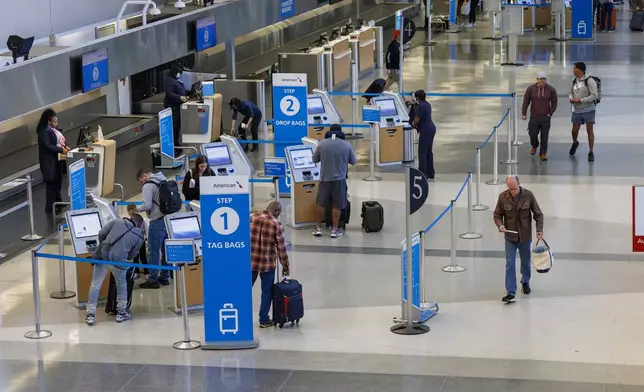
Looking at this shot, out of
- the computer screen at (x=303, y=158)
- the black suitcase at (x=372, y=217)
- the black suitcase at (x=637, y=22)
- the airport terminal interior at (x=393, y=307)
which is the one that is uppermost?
the black suitcase at (x=637, y=22)

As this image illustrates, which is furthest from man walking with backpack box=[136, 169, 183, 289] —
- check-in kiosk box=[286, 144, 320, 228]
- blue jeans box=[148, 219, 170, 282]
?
check-in kiosk box=[286, 144, 320, 228]

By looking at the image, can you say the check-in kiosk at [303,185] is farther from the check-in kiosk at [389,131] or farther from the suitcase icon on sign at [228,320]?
the suitcase icon on sign at [228,320]

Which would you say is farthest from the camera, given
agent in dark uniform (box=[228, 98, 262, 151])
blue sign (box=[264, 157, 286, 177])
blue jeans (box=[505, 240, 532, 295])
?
agent in dark uniform (box=[228, 98, 262, 151])

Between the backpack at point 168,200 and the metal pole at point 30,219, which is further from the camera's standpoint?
the metal pole at point 30,219

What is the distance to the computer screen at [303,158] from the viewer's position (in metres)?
17.1

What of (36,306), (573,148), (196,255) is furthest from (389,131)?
(36,306)

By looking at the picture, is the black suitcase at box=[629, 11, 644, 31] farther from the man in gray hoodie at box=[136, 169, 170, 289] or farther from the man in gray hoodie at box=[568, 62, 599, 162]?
the man in gray hoodie at box=[136, 169, 170, 289]

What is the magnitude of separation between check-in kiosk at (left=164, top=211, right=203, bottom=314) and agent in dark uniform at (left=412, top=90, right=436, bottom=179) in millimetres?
5885

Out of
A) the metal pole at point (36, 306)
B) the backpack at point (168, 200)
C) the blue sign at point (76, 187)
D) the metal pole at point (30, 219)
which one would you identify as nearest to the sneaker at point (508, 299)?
the backpack at point (168, 200)

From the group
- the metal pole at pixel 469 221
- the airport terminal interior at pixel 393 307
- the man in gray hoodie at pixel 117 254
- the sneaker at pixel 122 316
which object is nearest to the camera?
the airport terminal interior at pixel 393 307

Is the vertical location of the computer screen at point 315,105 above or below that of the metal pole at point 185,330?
above

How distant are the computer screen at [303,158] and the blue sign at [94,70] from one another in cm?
277

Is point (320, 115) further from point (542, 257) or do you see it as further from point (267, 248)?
point (267, 248)

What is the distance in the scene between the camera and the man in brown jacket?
13.2 metres
